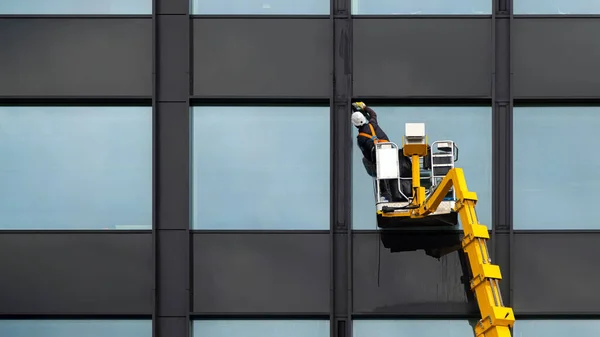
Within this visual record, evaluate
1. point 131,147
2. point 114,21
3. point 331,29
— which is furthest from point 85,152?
point 331,29

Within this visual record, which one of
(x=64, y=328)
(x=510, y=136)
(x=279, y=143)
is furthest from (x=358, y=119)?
(x=64, y=328)

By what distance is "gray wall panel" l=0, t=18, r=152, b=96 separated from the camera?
1554cm

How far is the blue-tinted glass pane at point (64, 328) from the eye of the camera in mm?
15250

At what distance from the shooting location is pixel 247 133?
51.5ft

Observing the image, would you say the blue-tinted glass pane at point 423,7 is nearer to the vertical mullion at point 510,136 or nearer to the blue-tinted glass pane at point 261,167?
the vertical mullion at point 510,136

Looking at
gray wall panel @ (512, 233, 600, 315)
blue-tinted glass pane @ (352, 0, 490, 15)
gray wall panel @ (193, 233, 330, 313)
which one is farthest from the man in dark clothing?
gray wall panel @ (512, 233, 600, 315)

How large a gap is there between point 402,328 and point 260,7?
6369 millimetres

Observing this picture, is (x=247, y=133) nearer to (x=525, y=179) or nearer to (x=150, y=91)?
(x=150, y=91)

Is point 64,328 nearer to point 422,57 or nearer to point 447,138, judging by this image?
point 447,138

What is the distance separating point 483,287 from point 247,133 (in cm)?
524

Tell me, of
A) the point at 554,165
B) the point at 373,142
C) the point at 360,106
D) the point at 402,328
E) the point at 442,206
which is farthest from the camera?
the point at 554,165

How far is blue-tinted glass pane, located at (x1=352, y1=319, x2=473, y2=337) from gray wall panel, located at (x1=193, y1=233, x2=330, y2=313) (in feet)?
2.50

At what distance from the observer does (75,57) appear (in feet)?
51.1

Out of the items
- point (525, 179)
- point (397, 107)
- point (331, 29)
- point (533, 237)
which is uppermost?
point (331, 29)
